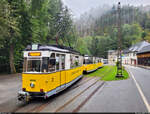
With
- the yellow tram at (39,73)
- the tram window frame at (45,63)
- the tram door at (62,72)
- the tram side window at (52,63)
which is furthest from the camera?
the tram door at (62,72)

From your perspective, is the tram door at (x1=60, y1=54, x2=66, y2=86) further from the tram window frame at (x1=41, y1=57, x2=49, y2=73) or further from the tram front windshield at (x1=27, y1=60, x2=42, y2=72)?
the tram front windshield at (x1=27, y1=60, x2=42, y2=72)

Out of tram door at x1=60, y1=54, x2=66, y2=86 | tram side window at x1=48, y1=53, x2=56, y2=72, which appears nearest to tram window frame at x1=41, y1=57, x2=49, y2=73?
tram side window at x1=48, y1=53, x2=56, y2=72

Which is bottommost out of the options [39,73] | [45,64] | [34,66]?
[39,73]

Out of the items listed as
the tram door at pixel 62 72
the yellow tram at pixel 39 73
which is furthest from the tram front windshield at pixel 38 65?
the tram door at pixel 62 72

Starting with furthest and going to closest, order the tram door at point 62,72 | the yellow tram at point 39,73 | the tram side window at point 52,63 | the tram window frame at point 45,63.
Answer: the tram door at point 62,72 < the tram side window at point 52,63 < the tram window frame at point 45,63 < the yellow tram at point 39,73

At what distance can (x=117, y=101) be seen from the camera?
684 centimetres

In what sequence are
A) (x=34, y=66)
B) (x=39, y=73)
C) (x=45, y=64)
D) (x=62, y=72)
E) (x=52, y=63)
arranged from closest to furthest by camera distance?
1. (x=39, y=73)
2. (x=45, y=64)
3. (x=34, y=66)
4. (x=52, y=63)
5. (x=62, y=72)

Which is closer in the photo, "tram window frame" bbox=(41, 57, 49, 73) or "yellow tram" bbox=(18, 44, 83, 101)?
"yellow tram" bbox=(18, 44, 83, 101)

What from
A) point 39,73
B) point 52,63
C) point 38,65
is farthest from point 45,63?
point 39,73

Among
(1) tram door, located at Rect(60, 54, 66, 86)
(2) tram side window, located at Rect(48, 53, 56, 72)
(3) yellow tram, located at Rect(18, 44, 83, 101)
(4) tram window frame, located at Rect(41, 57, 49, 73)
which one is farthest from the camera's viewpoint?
(1) tram door, located at Rect(60, 54, 66, 86)

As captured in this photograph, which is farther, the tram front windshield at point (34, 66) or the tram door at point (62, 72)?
the tram door at point (62, 72)

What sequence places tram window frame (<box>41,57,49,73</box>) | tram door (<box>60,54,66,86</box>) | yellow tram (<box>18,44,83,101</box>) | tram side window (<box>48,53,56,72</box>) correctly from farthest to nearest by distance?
tram door (<box>60,54,66,86</box>) → tram side window (<box>48,53,56,72</box>) → tram window frame (<box>41,57,49,73</box>) → yellow tram (<box>18,44,83,101</box>)

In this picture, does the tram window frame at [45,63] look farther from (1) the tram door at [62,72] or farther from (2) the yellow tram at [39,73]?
(1) the tram door at [62,72]

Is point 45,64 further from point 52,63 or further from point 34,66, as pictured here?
point 34,66
